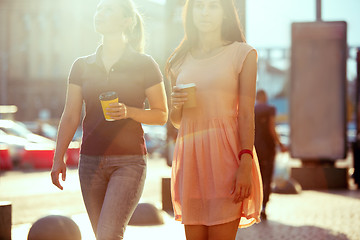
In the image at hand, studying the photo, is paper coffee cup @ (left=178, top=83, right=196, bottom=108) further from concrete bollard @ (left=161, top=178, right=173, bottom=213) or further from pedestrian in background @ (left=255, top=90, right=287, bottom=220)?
concrete bollard @ (left=161, top=178, right=173, bottom=213)

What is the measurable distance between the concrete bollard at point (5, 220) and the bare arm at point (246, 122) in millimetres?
4246

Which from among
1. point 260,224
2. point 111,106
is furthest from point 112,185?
point 260,224

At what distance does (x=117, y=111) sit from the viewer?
3.48 meters

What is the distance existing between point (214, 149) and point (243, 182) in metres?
0.22

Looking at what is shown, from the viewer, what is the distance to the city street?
798cm

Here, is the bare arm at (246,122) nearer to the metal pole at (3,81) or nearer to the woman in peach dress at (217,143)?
the woman in peach dress at (217,143)

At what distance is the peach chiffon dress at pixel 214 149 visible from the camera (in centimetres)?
324

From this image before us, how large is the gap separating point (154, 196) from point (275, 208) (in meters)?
3.28

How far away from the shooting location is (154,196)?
13.6 m

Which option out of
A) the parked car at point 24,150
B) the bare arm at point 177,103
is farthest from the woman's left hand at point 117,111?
the parked car at point 24,150

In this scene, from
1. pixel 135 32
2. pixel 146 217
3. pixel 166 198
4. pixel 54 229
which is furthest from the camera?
pixel 166 198

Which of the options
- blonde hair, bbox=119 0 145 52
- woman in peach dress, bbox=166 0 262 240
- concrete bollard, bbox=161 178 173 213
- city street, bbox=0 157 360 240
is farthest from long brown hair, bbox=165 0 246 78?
concrete bollard, bbox=161 178 173 213

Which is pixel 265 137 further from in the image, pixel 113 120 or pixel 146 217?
pixel 113 120

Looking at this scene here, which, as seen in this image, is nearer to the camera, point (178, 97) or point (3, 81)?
point (178, 97)
